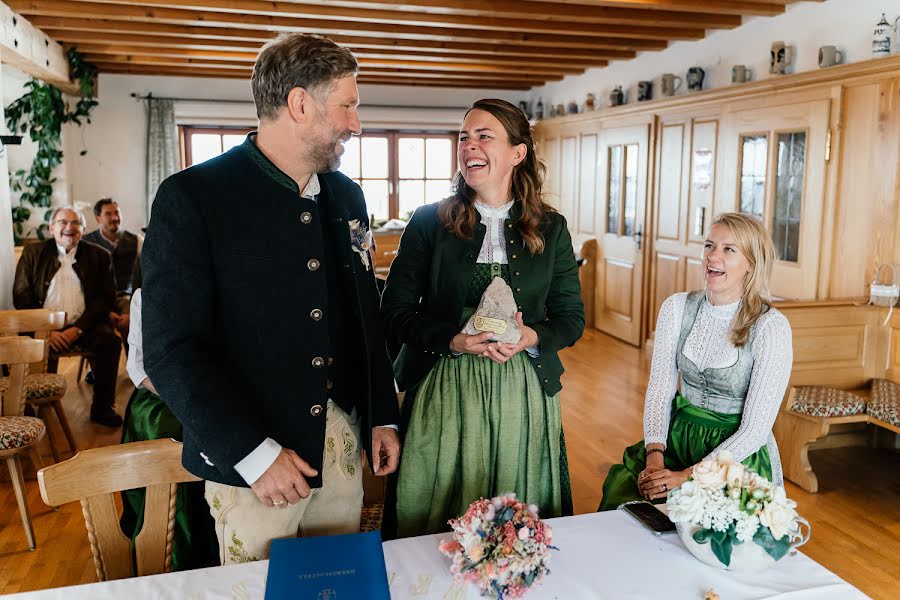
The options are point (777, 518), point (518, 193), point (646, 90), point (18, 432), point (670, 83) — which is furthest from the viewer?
point (646, 90)

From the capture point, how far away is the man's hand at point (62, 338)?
480 cm

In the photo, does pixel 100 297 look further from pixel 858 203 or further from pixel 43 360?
pixel 858 203

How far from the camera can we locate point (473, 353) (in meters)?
1.91

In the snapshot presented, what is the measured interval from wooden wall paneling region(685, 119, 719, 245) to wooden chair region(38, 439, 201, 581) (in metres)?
5.25

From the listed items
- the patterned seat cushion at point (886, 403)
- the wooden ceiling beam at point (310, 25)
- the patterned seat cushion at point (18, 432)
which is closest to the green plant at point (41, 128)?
the wooden ceiling beam at point (310, 25)

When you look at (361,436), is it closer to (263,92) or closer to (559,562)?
(559,562)

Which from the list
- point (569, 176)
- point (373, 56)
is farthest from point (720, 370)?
point (569, 176)

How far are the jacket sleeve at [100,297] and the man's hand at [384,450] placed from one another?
13.3 ft

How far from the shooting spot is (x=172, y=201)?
139 centimetres

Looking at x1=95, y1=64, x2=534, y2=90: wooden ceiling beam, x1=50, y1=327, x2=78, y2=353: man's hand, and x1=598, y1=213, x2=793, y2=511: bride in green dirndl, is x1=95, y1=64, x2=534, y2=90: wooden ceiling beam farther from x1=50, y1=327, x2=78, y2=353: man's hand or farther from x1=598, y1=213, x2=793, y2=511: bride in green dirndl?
→ x1=598, y1=213, x2=793, y2=511: bride in green dirndl

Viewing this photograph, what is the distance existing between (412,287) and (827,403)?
2790 mm

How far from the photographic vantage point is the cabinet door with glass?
4.94 m

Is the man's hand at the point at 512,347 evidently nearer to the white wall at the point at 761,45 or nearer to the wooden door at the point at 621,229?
the white wall at the point at 761,45

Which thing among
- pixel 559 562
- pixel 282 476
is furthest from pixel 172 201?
pixel 559 562
